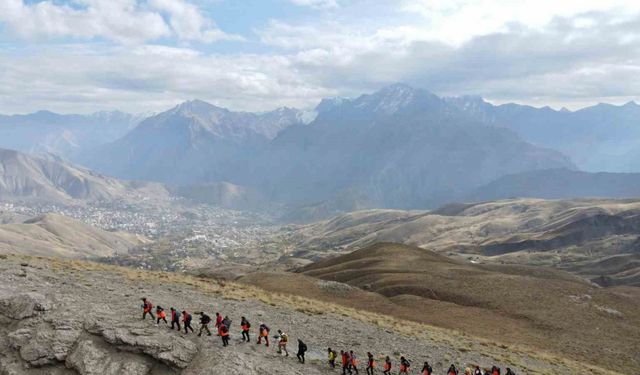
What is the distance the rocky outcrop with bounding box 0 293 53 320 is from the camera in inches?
1149

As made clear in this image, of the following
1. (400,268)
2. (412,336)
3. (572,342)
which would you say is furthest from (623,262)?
(412,336)

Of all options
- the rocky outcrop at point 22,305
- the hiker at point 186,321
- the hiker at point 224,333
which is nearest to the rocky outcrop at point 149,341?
the hiker at point 186,321

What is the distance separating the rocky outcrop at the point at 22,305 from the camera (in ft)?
95.7

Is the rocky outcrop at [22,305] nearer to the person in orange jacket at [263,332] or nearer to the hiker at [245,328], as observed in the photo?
the hiker at [245,328]

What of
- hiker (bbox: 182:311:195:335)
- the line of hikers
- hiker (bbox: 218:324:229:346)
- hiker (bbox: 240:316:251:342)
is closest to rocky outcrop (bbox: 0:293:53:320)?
the line of hikers

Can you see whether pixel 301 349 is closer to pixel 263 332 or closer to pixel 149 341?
pixel 263 332

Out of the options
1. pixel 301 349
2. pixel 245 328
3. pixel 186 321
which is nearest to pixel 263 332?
pixel 245 328

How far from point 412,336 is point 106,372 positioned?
24.8 metres

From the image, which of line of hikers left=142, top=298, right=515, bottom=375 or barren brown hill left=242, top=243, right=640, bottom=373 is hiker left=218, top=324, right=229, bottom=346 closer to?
line of hikers left=142, top=298, right=515, bottom=375

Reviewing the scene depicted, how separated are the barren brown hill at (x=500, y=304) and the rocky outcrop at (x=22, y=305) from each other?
114ft

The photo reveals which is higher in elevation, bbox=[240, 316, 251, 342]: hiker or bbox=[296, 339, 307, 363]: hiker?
bbox=[240, 316, 251, 342]: hiker

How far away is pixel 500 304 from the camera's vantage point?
61.6 metres

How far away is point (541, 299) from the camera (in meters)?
62.9

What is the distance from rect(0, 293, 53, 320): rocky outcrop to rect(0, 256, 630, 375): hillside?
2.3 inches
